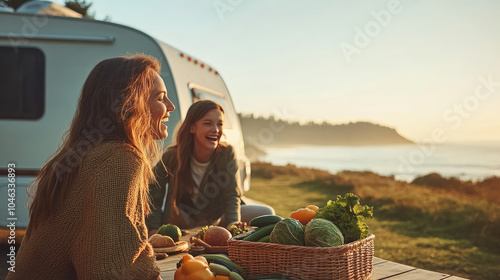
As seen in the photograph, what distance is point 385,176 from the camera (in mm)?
13750

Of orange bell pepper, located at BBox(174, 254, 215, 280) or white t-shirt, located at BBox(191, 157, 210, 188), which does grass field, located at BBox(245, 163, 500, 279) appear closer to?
white t-shirt, located at BBox(191, 157, 210, 188)

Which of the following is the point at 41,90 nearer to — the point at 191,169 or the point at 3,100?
the point at 3,100

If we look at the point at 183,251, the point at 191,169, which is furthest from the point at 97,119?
the point at 191,169

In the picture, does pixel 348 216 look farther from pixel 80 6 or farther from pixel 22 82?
pixel 80 6

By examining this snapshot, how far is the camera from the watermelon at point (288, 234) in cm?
212

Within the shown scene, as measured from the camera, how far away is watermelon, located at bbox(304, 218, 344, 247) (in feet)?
6.76

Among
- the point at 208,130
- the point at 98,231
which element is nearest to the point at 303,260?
the point at 98,231

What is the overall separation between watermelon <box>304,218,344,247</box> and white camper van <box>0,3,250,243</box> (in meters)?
3.41

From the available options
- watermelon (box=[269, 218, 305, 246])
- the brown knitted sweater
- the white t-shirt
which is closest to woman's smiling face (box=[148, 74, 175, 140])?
the brown knitted sweater

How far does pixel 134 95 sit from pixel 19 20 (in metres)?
4.41

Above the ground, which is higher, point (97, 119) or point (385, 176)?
point (97, 119)

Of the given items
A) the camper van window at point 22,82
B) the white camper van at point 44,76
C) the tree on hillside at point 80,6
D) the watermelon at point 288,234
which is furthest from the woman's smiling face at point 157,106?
the tree on hillside at point 80,6

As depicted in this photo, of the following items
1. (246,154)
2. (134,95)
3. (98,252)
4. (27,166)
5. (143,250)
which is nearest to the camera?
(98,252)

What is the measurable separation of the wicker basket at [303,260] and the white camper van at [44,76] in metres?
3.25
